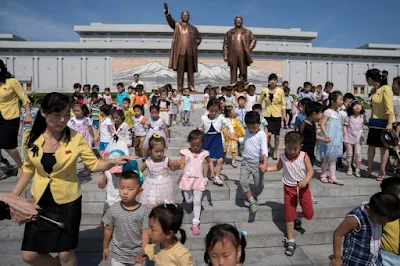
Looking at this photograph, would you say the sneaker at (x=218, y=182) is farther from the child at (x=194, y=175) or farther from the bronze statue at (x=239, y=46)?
the bronze statue at (x=239, y=46)

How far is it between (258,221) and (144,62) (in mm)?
30799

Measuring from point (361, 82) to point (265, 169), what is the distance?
40116 mm

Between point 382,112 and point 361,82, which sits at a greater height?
point 361,82

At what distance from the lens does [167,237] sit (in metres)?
2.18

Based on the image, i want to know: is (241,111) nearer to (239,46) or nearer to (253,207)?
(253,207)

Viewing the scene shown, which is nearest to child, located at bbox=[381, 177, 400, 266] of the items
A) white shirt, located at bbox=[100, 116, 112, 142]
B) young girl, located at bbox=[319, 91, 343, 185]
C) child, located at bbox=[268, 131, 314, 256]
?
child, located at bbox=[268, 131, 314, 256]

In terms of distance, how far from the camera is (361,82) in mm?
37688

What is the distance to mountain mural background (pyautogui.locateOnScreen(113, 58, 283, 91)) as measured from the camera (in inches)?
1267

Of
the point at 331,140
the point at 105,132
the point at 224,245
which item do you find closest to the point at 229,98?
the point at 331,140

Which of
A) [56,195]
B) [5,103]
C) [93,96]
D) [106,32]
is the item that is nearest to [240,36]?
[93,96]

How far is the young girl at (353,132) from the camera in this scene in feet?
18.3

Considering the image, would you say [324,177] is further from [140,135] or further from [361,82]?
[361,82]

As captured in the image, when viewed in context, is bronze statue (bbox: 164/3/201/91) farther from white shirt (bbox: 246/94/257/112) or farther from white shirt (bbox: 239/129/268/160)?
white shirt (bbox: 239/129/268/160)

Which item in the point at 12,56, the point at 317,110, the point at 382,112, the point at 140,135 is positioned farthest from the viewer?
the point at 12,56
